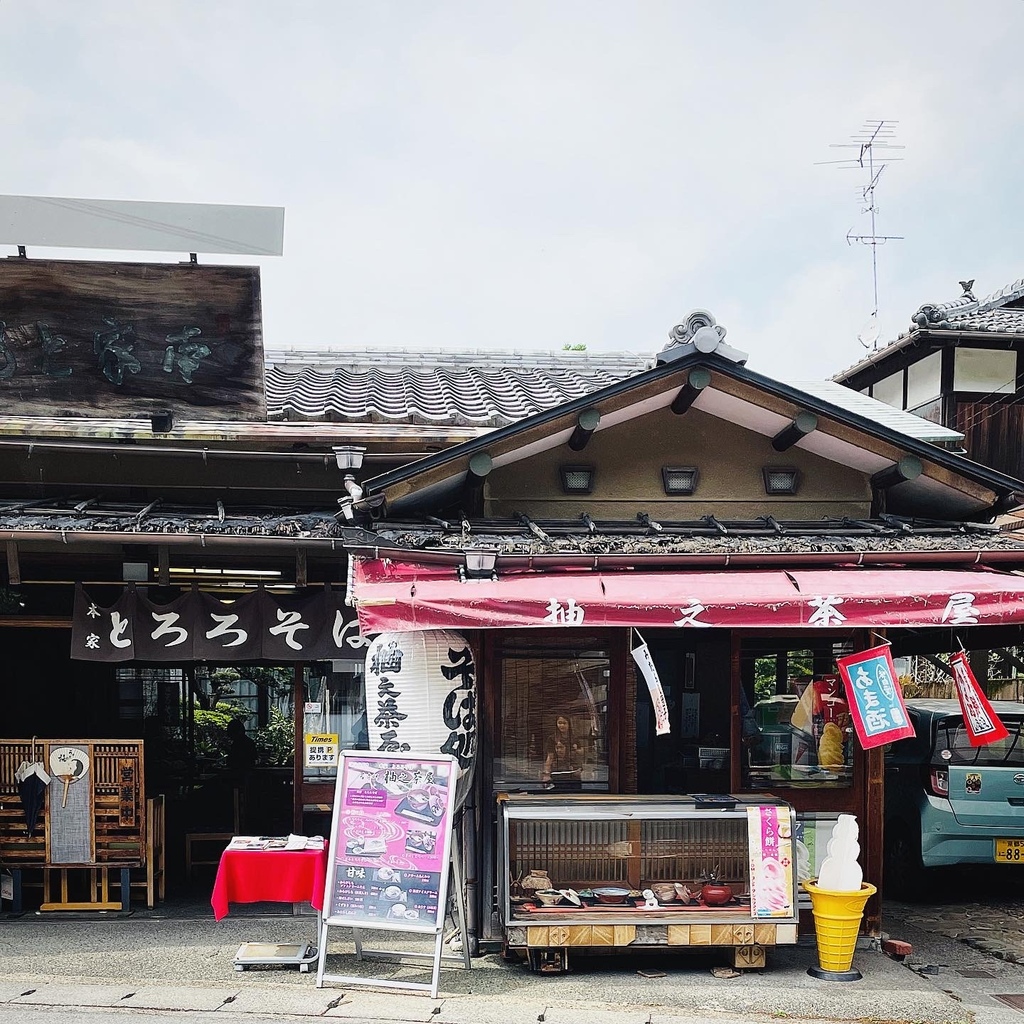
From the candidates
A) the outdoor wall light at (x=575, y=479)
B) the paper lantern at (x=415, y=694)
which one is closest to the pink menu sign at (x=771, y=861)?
the paper lantern at (x=415, y=694)

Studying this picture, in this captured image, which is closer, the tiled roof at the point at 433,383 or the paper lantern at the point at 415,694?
the paper lantern at the point at 415,694

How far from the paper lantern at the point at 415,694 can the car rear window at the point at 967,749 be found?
6260mm

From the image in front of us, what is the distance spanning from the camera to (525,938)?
830 cm

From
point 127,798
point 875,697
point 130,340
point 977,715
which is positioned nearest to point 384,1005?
point 127,798

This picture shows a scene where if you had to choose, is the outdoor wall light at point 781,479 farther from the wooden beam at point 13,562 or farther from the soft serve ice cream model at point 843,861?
the wooden beam at point 13,562

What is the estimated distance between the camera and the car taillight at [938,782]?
11453 millimetres

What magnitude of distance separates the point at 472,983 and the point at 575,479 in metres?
4.53

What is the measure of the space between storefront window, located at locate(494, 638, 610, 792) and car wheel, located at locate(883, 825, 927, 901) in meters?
4.56

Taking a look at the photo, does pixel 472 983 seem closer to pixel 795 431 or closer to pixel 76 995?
pixel 76 995

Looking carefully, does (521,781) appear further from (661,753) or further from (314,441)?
(314,441)

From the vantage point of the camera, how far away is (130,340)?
9.19m

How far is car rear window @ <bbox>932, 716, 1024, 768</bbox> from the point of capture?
11617 millimetres

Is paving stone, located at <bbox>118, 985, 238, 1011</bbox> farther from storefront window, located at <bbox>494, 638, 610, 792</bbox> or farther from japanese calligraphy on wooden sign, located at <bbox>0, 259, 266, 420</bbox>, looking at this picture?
japanese calligraphy on wooden sign, located at <bbox>0, 259, 266, 420</bbox>

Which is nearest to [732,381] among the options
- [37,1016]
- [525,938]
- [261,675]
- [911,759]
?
[525,938]
